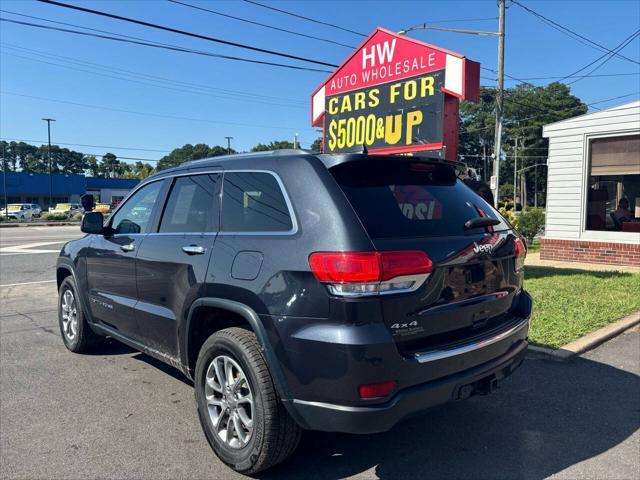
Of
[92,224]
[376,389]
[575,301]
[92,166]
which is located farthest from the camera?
[92,166]

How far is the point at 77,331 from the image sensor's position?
530 cm

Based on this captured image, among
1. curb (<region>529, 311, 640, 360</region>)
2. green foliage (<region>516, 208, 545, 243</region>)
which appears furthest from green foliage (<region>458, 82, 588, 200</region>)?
curb (<region>529, 311, 640, 360</region>)

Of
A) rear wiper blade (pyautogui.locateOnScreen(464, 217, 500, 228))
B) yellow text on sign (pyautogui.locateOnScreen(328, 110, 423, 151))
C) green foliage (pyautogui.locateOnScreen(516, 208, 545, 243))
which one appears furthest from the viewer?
green foliage (pyautogui.locateOnScreen(516, 208, 545, 243))

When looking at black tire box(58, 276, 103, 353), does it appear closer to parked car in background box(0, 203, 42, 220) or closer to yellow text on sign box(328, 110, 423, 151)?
yellow text on sign box(328, 110, 423, 151)

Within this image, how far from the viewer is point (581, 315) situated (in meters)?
6.33

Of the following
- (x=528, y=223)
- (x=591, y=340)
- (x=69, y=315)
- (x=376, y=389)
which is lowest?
(x=591, y=340)

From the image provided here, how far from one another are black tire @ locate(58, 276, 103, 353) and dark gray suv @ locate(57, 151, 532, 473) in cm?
170

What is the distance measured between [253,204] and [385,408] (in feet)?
4.79

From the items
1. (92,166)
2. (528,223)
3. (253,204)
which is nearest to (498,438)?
(253,204)

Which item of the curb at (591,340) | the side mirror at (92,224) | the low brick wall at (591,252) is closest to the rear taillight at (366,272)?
the side mirror at (92,224)

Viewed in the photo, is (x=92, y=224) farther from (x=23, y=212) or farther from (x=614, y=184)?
(x=23, y=212)

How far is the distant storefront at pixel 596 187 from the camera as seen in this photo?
11.1 metres

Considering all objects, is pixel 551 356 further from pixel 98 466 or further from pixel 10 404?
pixel 10 404

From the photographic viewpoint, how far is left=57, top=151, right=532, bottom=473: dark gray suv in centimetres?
256
